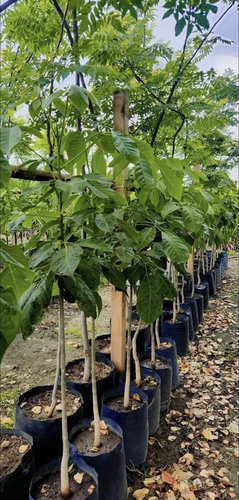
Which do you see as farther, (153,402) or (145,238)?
(153,402)

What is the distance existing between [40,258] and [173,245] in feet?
1.30

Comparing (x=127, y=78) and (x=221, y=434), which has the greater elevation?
(x=127, y=78)

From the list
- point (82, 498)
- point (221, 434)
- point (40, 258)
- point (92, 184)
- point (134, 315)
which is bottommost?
point (221, 434)

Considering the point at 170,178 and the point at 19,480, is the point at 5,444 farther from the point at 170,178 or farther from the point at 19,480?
the point at 170,178

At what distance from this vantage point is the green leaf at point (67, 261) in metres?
0.64

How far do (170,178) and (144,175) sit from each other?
0.17m

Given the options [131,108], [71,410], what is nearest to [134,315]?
[71,410]

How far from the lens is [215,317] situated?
12.3 ft

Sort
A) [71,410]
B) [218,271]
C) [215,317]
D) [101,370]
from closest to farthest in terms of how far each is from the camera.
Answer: [71,410] → [101,370] → [215,317] → [218,271]

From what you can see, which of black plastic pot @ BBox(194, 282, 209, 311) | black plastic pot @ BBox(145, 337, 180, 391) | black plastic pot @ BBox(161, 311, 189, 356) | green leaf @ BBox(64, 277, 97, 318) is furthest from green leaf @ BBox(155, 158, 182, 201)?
black plastic pot @ BBox(194, 282, 209, 311)

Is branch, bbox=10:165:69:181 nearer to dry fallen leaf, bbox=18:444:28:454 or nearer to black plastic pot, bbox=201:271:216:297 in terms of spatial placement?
dry fallen leaf, bbox=18:444:28:454

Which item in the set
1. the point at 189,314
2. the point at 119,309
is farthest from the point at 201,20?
the point at 189,314

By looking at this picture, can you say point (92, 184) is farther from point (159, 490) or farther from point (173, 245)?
point (159, 490)

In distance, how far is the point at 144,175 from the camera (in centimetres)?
82
